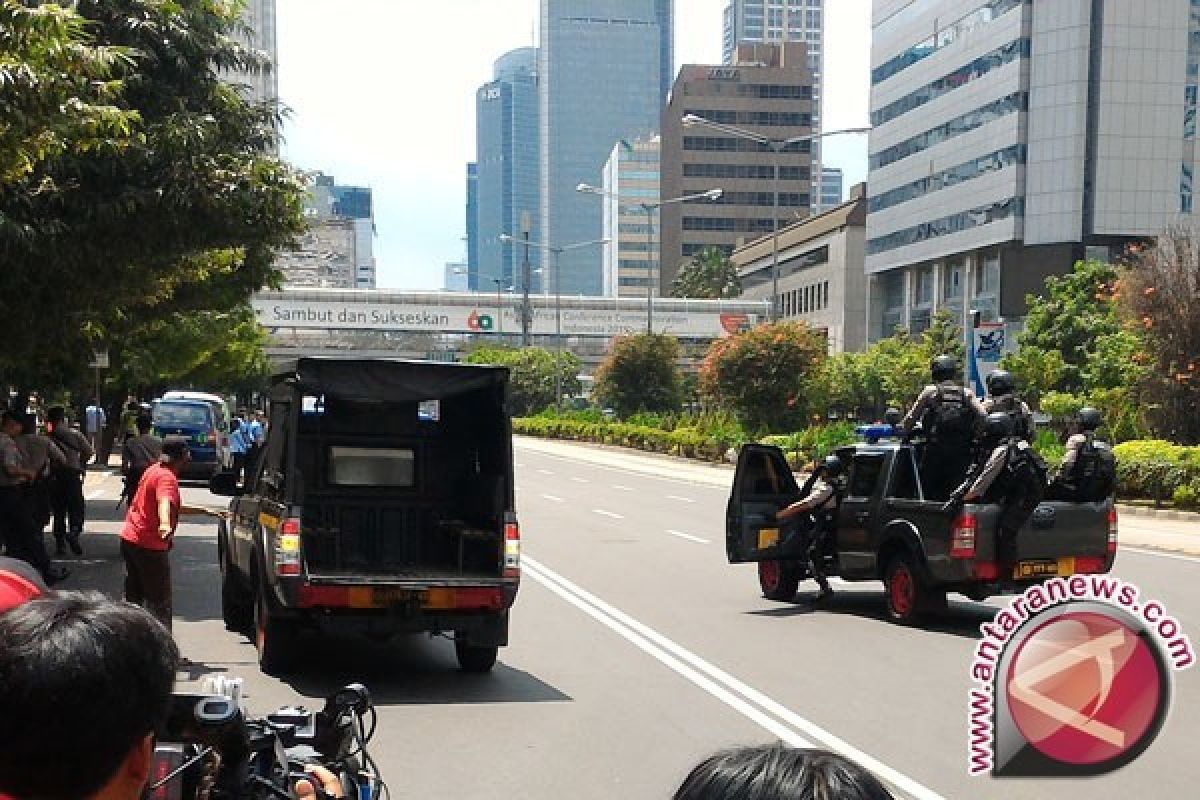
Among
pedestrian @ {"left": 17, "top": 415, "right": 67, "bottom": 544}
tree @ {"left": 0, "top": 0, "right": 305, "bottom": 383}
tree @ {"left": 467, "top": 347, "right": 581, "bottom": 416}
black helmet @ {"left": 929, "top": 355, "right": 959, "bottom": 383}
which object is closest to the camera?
black helmet @ {"left": 929, "top": 355, "right": 959, "bottom": 383}

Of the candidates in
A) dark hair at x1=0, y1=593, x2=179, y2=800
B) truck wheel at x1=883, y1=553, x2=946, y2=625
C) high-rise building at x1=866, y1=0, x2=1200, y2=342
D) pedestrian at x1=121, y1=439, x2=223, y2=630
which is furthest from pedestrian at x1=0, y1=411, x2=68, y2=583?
high-rise building at x1=866, y1=0, x2=1200, y2=342

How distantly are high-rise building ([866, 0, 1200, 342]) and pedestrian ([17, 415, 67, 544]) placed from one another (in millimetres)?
67109

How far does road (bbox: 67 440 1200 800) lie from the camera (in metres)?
7.23

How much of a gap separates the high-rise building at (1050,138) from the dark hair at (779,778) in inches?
3067

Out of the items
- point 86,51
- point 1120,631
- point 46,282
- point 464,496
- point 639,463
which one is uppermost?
point 86,51

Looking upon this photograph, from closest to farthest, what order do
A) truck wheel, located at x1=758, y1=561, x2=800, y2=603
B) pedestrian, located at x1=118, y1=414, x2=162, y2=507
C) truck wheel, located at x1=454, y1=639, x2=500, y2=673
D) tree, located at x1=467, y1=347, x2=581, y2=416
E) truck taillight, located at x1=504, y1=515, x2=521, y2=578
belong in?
truck taillight, located at x1=504, y1=515, x2=521, y2=578 → truck wheel, located at x1=454, y1=639, x2=500, y2=673 → truck wheel, located at x1=758, y1=561, x2=800, y2=603 → pedestrian, located at x1=118, y1=414, x2=162, y2=507 → tree, located at x1=467, y1=347, x2=581, y2=416

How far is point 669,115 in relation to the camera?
163625 millimetres

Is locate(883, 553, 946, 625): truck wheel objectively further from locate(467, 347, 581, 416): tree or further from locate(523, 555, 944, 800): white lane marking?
locate(467, 347, 581, 416): tree

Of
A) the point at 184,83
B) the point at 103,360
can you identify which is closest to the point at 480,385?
the point at 184,83

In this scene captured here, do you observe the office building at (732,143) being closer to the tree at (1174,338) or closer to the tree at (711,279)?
the tree at (711,279)

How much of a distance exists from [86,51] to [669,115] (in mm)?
157228

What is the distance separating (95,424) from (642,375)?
100ft

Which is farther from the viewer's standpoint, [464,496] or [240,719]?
[464,496]

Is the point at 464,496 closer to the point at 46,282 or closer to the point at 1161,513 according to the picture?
the point at 46,282
